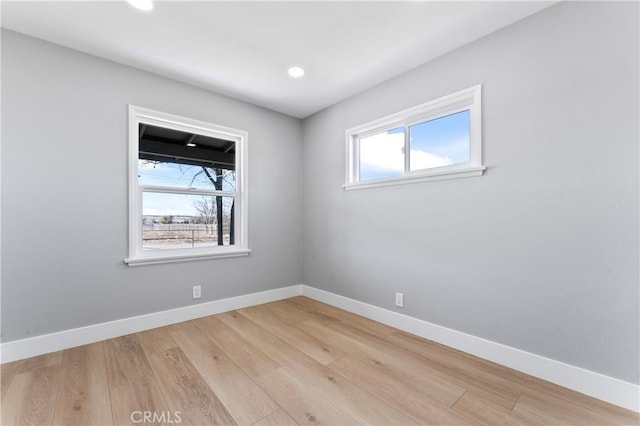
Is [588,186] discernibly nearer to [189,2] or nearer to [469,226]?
[469,226]

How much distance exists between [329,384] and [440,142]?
Answer: 216cm

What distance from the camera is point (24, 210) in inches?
81.7

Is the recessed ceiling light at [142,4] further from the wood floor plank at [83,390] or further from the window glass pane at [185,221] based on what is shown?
the wood floor plank at [83,390]

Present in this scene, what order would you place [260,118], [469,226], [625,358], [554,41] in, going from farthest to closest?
[260,118]
[469,226]
[554,41]
[625,358]

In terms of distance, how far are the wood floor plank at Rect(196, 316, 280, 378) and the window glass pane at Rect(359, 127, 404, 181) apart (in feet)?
6.75

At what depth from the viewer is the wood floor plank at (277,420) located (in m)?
1.41

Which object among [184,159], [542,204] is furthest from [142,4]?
[542,204]

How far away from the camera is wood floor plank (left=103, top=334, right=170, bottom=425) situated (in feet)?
4.98

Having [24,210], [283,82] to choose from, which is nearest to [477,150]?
[283,82]

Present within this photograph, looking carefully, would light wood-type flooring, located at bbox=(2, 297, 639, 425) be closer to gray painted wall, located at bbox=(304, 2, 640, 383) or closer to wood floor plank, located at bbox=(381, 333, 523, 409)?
wood floor plank, located at bbox=(381, 333, 523, 409)

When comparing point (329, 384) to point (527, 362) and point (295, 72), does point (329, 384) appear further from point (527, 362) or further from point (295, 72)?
point (295, 72)

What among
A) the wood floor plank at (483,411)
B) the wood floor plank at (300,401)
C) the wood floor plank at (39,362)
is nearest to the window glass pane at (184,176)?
the wood floor plank at (39,362)

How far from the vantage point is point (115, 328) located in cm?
242

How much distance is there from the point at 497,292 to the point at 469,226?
53 centimetres
